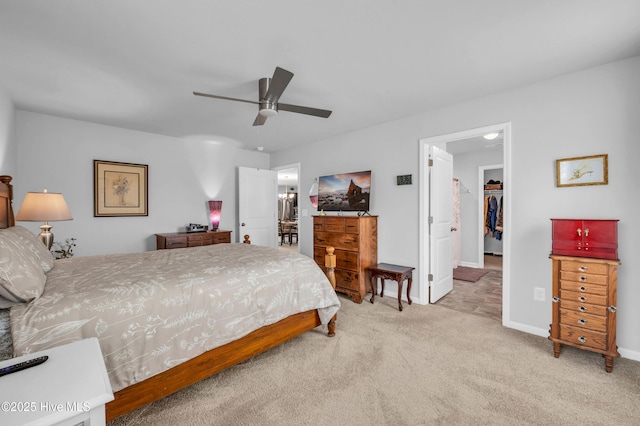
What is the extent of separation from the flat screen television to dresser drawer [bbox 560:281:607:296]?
2367 millimetres

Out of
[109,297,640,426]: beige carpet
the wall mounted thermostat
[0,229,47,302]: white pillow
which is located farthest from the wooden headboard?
the wall mounted thermostat

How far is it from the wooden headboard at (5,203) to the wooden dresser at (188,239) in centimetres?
166

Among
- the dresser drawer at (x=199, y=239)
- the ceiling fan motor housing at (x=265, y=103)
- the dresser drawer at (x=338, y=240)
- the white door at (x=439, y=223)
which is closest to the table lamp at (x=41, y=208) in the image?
the dresser drawer at (x=199, y=239)

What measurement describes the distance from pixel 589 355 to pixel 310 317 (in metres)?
2.41

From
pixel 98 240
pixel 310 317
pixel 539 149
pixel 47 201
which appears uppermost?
pixel 539 149

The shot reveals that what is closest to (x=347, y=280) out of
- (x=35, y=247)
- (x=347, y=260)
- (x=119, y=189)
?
(x=347, y=260)

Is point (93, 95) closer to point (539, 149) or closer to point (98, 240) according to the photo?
point (98, 240)

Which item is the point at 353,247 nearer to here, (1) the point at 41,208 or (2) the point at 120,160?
(1) the point at 41,208

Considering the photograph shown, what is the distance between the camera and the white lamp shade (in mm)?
2691

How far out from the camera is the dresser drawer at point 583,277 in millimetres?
2162

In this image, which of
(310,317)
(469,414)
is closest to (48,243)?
(310,317)

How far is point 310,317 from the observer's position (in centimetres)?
260

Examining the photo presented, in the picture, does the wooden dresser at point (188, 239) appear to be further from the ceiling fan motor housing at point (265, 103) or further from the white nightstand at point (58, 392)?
the white nightstand at point (58, 392)

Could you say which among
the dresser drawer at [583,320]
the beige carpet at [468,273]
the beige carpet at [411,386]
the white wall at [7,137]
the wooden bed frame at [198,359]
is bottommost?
the beige carpet at [411,386]
